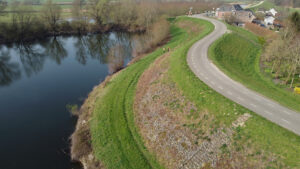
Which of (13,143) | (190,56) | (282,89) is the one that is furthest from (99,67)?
(282,89)

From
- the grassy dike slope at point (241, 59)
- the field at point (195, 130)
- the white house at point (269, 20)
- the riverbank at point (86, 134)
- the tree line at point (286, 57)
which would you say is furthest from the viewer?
the white house at point (269, 20)

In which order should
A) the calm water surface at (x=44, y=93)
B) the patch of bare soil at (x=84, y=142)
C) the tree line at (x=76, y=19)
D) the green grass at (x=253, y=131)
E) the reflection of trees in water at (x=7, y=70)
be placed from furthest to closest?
the tree line at (x=76, y=19) → the reflection of trees in water at (x=7, y=70) → the calm water surface at (x=44, y=93) → the patch of bare soil at (x=84, y=142) → the green grass at (x=253, y=131)

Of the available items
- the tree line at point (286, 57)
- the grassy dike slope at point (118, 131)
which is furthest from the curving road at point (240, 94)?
the tree line at point (286, 57)

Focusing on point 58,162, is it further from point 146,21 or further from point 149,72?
point 146,21

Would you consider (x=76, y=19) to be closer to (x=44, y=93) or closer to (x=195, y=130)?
(x=44, y=93)

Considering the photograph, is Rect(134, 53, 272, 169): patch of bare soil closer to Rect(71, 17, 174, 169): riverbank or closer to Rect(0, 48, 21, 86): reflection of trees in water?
Rect(71, 17, 174, 169): riverbank

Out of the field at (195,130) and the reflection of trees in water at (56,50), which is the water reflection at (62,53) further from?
the field at (195,130)

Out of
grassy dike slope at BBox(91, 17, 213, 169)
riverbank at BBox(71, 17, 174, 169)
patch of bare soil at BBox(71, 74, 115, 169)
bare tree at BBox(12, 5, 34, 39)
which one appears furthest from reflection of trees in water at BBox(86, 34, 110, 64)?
patch of bare soil at BBox(71, 74, 115, 169)
